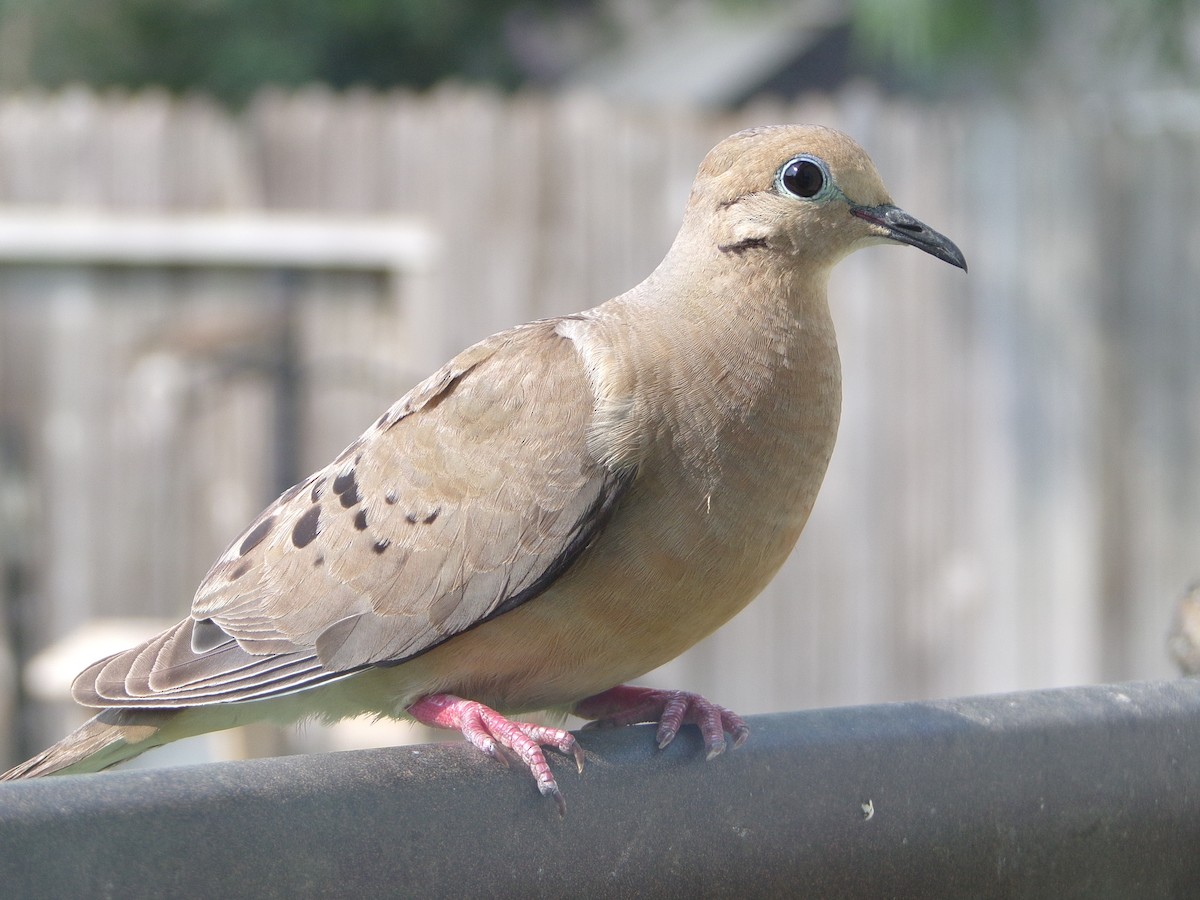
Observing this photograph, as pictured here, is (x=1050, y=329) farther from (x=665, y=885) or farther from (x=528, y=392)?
(x=665, y=885)

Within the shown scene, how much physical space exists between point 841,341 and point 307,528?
383 cm

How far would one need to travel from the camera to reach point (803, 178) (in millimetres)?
2791

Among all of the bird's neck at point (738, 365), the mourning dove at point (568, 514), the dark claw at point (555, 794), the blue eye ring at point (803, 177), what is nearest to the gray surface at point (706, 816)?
the dark claw at point (555, 794)

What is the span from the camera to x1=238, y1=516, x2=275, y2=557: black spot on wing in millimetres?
2980

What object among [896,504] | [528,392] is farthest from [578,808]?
[896,504]

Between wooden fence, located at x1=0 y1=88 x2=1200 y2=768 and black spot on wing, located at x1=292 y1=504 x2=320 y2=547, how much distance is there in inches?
130

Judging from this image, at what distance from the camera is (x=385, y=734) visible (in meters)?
5.52

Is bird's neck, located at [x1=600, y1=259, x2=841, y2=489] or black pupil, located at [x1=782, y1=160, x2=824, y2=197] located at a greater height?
black pupil, located at [x1=782, y1=160, x2=824, y2=197]

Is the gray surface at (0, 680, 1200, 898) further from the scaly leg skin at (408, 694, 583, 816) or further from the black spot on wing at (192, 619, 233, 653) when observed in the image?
the black spot on wing at (192, 619, 233, 653)

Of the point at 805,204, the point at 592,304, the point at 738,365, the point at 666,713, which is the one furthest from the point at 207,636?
the point at 592,304

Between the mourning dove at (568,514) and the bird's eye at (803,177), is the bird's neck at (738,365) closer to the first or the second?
the mourning dove at (568,514)

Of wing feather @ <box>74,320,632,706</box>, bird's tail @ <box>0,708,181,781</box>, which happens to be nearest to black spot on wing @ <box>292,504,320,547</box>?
→ wing feather @ <box>74,320,632,706</box>

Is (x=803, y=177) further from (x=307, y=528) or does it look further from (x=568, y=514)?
(x=307, y=528)

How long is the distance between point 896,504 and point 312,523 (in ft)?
12.8
